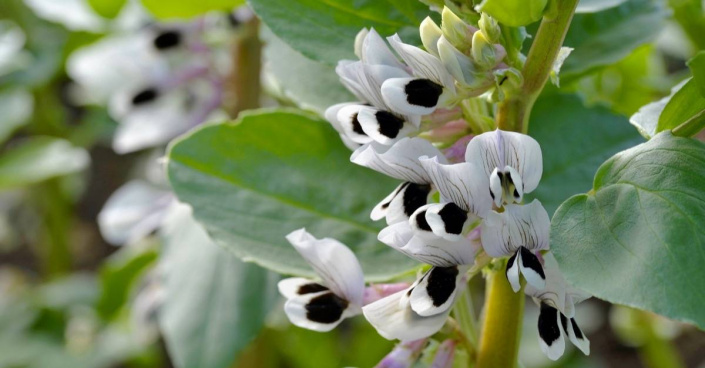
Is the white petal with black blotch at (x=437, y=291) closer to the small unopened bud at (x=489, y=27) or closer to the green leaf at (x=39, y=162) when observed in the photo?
the small unopened bud at (x=489, y=27)

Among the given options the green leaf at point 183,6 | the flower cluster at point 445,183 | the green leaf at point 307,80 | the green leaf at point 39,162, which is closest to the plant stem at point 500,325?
the flower cluster at point 445,183

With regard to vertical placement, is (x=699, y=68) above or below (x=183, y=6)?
above

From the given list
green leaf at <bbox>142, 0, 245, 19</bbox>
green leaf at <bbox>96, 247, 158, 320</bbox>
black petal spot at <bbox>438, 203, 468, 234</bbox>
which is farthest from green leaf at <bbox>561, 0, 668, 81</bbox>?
green leaf at <bbox>96, 247, 158, 320</bbox>

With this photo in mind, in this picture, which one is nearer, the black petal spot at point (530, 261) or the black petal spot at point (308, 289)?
the black petal spot at point (530, 261)

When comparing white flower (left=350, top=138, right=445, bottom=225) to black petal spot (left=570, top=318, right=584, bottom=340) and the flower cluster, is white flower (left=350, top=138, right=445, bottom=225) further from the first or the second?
black petal spot (left=570, top=318, right=584, bottom=340)

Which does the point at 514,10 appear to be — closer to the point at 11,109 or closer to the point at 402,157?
the point at 402,157

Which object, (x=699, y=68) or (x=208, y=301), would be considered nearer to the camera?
(x=699, y=68)

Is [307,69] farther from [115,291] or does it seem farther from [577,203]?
[115,291]

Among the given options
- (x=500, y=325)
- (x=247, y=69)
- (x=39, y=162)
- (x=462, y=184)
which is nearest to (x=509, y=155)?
(x=462, y=184)
